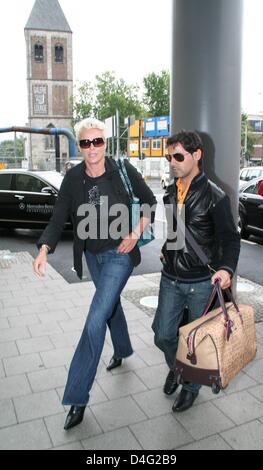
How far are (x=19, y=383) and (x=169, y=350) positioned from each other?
4.06 feet

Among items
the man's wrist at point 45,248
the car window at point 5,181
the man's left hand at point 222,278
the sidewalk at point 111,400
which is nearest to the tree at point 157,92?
the car window at point 5,181

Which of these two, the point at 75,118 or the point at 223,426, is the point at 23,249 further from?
the point at 75,118

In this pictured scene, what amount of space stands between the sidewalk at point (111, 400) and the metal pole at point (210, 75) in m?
1.90

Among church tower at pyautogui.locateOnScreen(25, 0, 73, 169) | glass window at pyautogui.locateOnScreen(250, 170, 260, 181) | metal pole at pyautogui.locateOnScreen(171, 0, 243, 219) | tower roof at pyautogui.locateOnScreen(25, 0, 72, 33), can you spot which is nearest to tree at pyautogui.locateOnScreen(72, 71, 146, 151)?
church tower at pyautogui.locateOnScreen(25, 0, 73, 169)

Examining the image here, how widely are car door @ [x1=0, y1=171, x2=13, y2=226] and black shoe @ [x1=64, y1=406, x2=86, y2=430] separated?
8.22m

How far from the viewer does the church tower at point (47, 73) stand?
76438 millimetres

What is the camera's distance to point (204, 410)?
3061 millimetres

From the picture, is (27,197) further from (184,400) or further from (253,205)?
(184,400)

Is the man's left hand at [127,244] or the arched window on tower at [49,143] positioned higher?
the arched window on tower at [49,143]

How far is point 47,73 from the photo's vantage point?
251ft

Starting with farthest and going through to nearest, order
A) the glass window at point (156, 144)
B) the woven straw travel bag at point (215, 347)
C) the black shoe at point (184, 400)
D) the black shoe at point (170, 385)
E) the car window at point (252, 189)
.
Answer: the glass window at point (156, 144)
the car window at point (252, 189)
the black shoe at point (170, 385)
the black shoe at point (184, 400)
the woven straw travel bag at point (215, 347)

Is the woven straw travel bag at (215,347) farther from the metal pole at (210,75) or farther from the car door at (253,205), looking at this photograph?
the car door at (253,205)

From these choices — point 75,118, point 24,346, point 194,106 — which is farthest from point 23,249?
point 75,118
